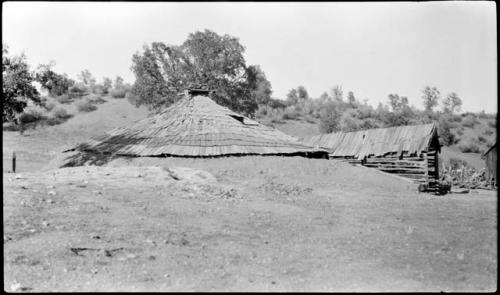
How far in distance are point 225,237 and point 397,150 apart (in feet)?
54.1

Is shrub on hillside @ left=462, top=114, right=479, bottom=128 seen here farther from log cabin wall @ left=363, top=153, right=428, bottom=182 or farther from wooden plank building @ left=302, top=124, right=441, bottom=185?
log cabin wall @ left=363, top=153, right=428, bottom=182

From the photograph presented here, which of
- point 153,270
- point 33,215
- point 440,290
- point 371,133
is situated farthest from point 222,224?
point 371,133

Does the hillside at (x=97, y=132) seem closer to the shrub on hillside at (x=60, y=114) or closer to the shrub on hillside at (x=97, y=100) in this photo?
the shrub on hillside at (x=97, y=100)

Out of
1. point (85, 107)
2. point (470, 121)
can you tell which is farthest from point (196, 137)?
point (470, 121)

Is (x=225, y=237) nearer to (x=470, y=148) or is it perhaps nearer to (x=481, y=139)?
(x=470, y=148)

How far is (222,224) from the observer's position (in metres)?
8.40

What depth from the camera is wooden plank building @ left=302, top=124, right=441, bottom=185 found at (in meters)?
21.0

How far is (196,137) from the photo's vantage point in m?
18.3

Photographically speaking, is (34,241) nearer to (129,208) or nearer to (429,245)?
(129,208)

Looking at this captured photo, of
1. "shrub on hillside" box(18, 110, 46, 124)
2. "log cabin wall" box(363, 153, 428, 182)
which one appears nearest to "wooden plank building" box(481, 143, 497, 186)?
"log cabin wall" box(363, 153, 428, 182)

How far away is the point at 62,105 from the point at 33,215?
1546 inches

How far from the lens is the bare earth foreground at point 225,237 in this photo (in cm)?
562

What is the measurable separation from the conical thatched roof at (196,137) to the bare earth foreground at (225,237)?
4.40m

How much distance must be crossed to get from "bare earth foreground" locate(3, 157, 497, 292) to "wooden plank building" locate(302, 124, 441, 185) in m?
7.97
